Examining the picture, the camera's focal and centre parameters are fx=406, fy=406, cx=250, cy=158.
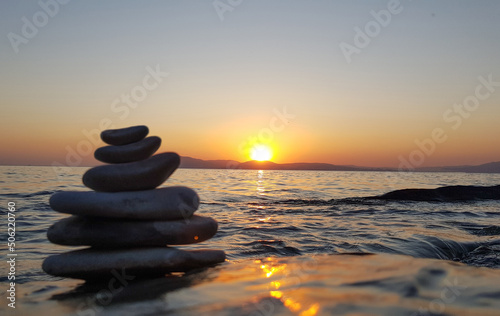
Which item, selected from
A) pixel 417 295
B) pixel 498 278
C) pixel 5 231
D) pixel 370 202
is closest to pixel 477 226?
pixel 370 202

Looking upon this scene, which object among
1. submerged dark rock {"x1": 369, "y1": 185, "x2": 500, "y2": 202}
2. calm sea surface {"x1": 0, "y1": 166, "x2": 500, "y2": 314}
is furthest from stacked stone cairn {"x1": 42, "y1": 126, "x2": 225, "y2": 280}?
submerged dark rock {"x1": 369, "y1": 185, "x2": 500, "y2": 202}

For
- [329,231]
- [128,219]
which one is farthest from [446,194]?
[128,219]

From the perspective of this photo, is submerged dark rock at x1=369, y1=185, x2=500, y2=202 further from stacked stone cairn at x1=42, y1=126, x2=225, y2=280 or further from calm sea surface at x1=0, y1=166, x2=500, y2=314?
stacked stone cairn at x1=42, y1=126, x2=225, y2=280

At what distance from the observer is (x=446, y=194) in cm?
1898

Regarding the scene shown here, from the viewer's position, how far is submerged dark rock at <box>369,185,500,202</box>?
59.5 feet

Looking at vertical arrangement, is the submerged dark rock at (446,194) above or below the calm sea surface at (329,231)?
above

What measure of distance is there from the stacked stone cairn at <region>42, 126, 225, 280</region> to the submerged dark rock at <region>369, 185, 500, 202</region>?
14719 millimetres

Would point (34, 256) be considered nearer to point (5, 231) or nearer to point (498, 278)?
point (5, 231)

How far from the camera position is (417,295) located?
3.54 meters

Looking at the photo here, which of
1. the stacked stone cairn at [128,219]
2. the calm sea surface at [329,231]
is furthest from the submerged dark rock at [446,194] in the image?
the stacked stone cairn at [128,219]

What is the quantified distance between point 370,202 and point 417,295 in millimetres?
13435

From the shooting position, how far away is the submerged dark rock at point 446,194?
18.1m

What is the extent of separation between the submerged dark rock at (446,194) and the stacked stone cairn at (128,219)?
1472 centimetres

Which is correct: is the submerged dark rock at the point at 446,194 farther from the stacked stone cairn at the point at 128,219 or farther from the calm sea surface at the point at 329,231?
the stacked stone cairn at the point at 128,219
